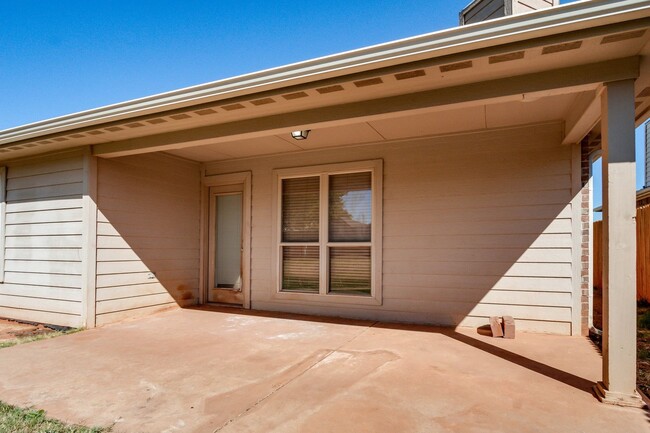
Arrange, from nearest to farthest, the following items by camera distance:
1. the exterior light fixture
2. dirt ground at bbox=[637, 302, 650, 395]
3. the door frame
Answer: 1. dirt ground at bbox=[637, 302, 650, 395]
2. the exterior light fixture
3. the door frame

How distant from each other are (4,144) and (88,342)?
2.95 meters

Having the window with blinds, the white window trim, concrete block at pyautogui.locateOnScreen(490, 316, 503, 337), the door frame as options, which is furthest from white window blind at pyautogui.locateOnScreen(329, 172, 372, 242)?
concrete block at pyautogui.locateOnScreen(490, 316, 503, 337)

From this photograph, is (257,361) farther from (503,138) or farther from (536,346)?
(503,138)

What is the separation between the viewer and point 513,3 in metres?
4.92

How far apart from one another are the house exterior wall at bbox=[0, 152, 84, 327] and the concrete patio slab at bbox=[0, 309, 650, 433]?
0.89 m

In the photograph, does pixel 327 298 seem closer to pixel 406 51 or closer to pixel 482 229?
pixel 482 229

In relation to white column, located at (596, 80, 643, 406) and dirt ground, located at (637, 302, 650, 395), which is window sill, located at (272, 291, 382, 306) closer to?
dirt ground, located at (637, 302, 650, 395)

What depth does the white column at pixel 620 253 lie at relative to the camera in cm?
236

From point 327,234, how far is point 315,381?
2.74 meters

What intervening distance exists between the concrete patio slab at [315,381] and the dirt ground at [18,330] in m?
0.68

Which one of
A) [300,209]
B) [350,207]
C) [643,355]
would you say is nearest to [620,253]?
[643,355]

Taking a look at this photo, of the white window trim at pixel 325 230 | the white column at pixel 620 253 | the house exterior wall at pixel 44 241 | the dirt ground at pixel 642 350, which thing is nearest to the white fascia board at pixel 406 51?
the white column at pixel 620 253

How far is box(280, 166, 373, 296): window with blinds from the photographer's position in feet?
16.9

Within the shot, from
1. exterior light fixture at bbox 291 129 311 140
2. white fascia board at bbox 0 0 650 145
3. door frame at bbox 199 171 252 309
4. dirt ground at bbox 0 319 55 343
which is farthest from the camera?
door frame at bbox 199 171 252 309
